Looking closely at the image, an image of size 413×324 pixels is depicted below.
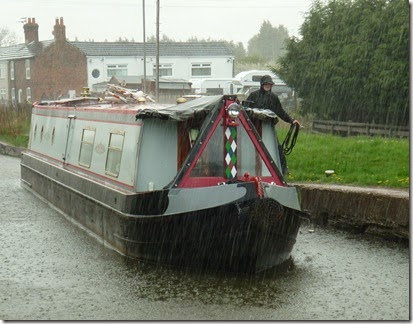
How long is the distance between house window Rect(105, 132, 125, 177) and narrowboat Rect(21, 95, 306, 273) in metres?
0.02

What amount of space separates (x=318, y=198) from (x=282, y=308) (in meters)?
4.46

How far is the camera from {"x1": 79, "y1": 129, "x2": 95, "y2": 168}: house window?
1222cm

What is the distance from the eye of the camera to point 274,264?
961 cm

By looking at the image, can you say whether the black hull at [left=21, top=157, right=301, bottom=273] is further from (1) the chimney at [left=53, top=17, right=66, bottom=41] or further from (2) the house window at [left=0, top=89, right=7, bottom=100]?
(2) the house window at [left=0, top=89, right=7, bottom=100]

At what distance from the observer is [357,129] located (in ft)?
81.0

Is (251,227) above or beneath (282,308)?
above

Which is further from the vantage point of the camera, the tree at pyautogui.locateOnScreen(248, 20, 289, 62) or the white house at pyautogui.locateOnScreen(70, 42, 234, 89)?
the tree at pyautogui.locateOnScreen(248, 20, 289, 62)

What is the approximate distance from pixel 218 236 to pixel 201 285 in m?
0.56

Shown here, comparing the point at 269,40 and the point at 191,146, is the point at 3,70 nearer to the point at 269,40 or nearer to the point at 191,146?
the point at 269,40

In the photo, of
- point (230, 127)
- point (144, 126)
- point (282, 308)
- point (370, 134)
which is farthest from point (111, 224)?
point (370, 134)

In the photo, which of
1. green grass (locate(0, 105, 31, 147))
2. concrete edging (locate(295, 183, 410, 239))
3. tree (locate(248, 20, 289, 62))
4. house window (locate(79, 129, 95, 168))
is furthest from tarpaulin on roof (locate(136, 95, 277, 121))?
tree (locate(248, 20, 289, 62))

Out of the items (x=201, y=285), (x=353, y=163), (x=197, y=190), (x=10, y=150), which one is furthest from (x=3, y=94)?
(x=201, y=285)

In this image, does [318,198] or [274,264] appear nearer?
[274,264]

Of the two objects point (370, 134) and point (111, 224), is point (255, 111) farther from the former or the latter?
point (370, 134)
